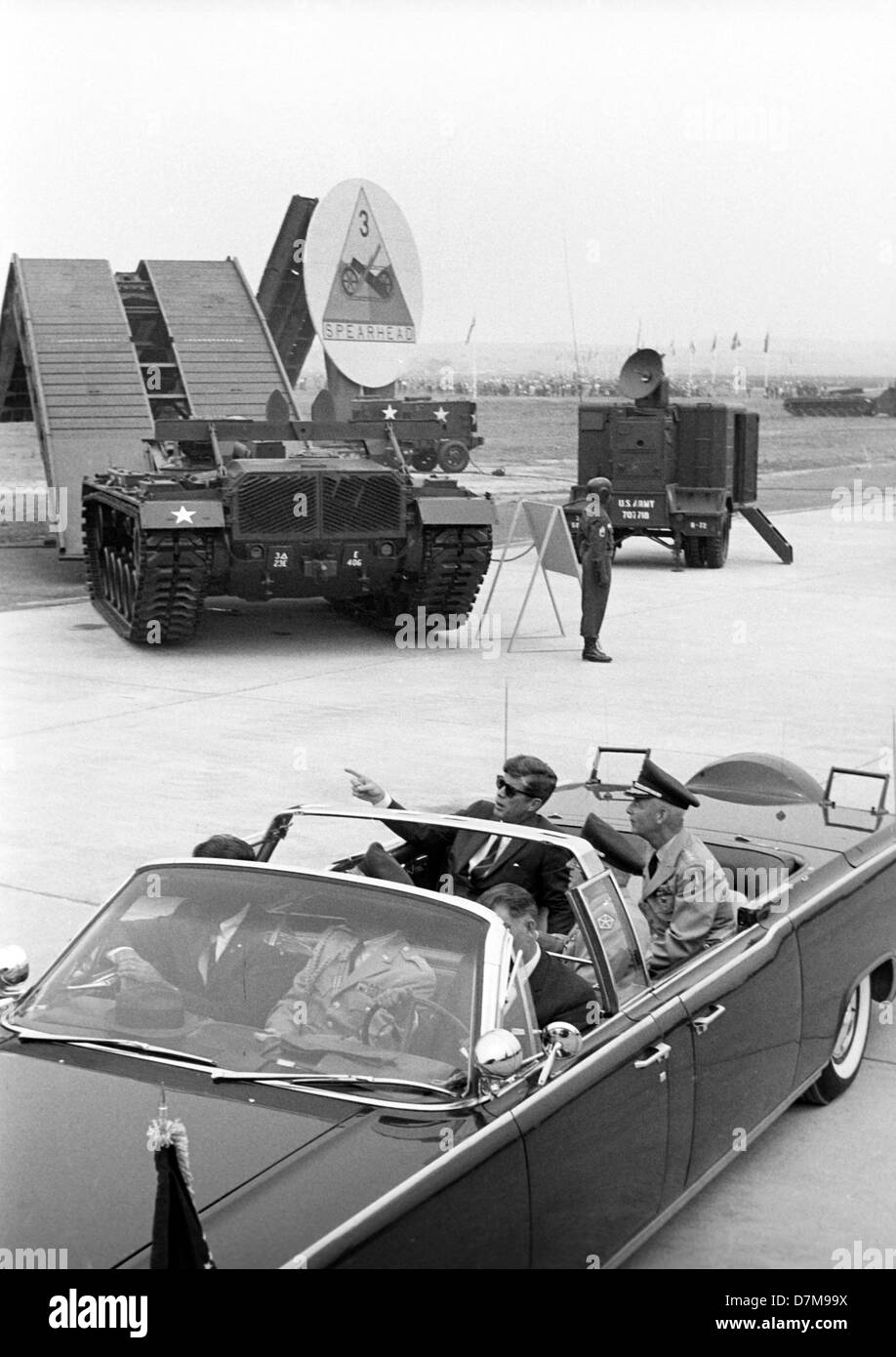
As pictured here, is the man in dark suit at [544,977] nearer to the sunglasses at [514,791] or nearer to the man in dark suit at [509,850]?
the man in dark suit at [509,850]

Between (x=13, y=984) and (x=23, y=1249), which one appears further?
(x=13, y=984)

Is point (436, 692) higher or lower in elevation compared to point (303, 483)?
lower

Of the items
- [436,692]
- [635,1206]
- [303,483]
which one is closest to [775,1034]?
[635,1206]

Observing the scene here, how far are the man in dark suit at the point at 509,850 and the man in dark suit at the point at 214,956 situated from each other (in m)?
0.91

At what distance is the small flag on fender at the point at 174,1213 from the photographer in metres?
2.95

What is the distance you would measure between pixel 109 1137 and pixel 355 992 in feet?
2.43

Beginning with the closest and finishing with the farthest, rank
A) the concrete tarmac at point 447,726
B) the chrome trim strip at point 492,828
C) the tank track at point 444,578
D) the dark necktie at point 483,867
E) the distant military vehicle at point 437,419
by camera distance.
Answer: the chrome trim strip at point 492,828 < the concrete tarmac at point 447,726 < the dark necktie at point 483,867 < the tank track at point 444,578 < the distant military vehicle at point 437,419

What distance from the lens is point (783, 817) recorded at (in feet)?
20.5

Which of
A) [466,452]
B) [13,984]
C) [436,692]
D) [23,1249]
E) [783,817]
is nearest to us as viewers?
[23,1249]

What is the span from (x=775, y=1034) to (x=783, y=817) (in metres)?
1.44

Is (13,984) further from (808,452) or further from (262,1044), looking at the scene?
(808,452)

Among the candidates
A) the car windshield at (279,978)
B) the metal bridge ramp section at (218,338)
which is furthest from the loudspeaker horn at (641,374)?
the car windshield at (279,978)

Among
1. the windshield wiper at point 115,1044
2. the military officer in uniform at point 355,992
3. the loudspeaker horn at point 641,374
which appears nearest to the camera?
the windshield wiper at point 115,1044

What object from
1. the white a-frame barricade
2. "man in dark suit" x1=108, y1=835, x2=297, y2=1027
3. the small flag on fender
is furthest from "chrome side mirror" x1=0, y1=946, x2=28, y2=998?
the white a-frame barricade
